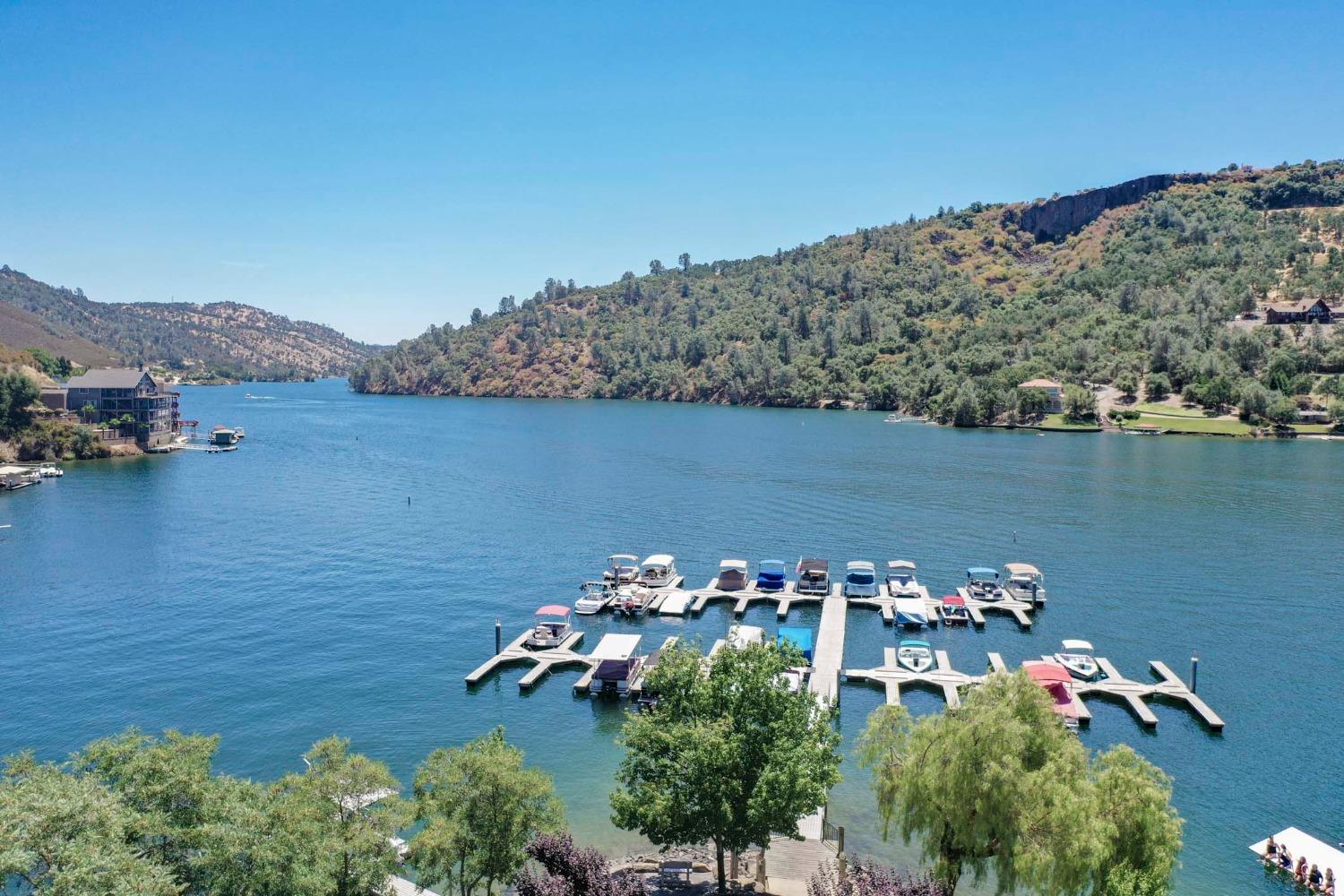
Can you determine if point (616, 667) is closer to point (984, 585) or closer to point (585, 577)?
point (585, 577)

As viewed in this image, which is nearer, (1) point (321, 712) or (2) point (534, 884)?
(2) point (534, 884)

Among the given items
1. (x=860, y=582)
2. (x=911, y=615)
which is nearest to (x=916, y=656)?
(x=911, y=615)

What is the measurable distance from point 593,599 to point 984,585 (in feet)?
99.7

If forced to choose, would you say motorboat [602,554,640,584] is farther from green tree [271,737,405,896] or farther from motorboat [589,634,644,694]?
green tree [271,737,405,896]

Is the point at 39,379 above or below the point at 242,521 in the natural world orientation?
above

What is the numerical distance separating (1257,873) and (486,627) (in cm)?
4576

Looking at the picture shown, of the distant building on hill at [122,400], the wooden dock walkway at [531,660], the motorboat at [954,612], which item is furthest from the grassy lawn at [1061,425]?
the distant building on hill at [122,400]

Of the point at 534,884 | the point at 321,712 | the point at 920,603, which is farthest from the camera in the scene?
the point at 920,603

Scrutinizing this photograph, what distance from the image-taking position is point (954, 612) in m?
62.0

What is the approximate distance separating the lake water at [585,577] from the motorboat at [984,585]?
233 centimetres

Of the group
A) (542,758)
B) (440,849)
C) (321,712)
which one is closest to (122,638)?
(321,712)

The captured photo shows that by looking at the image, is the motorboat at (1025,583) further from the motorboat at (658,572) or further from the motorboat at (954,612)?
the motorboat at (658,572)

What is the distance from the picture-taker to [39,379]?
164125 mm

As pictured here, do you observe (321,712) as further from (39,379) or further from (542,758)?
(39,379)
